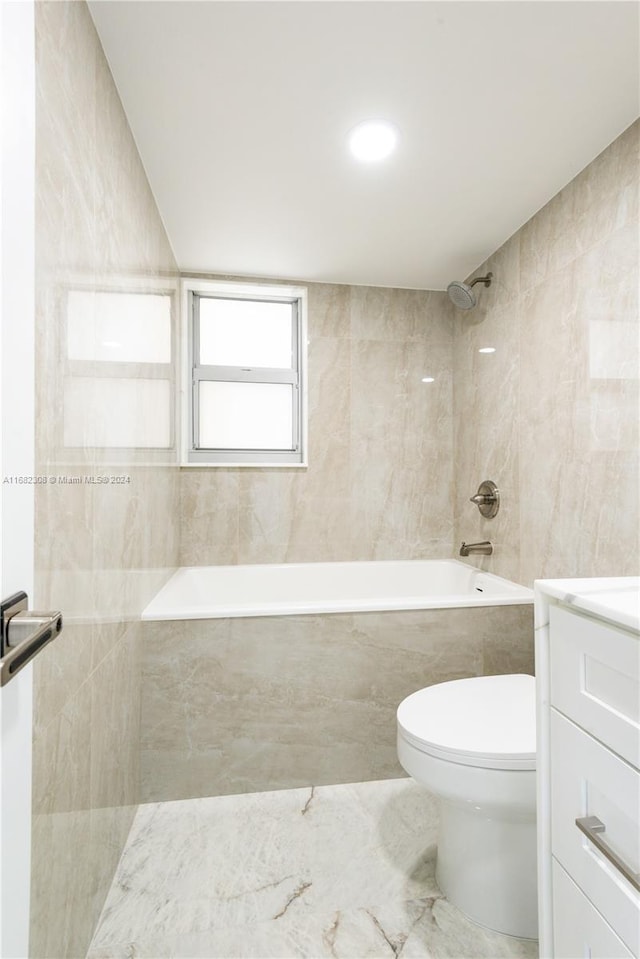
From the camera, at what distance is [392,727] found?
1866mm

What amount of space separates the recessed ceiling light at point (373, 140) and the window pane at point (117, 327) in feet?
3.08

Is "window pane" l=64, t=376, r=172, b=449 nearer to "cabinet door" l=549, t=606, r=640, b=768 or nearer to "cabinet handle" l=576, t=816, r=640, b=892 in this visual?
"cabinet door" l=549, t=606, r=640, b=768

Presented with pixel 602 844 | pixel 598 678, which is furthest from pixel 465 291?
pixel 602 844

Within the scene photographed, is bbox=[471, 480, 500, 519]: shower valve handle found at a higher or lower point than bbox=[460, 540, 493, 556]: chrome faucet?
higher

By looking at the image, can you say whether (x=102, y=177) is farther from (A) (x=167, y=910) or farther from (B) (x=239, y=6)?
(A) (x=167, y=910)

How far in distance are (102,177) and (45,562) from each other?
3.43 feet

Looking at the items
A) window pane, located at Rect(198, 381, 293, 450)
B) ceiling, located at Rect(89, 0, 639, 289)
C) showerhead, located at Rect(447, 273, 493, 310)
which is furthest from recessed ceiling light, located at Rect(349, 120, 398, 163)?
window pane, located at Rect(198, 381, 293, 450)

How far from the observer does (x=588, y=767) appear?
2.52 ft

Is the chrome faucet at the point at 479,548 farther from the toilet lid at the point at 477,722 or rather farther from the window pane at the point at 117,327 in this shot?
the window pane at the point at 117,327

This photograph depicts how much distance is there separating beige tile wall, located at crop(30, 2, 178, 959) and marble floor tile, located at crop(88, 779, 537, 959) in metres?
A: 0.12

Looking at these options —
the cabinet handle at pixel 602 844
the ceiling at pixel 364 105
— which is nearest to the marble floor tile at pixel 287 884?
the cabinet handle at pixel 602 844

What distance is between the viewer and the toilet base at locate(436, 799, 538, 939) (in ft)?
3.97

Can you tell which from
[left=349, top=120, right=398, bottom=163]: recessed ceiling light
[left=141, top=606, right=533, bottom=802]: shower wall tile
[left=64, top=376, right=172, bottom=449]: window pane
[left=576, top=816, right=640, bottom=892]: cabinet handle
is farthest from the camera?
[left=141, top=606, right=533, bottom=802]: shower wall tile

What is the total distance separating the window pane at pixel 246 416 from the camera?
9.32ft
